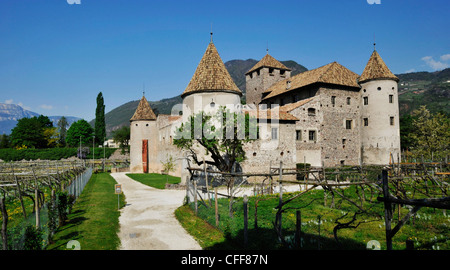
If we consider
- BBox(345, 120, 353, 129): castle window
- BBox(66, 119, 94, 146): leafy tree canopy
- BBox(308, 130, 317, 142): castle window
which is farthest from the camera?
BBox(66, 119, 94, 146): leafy tree canopy

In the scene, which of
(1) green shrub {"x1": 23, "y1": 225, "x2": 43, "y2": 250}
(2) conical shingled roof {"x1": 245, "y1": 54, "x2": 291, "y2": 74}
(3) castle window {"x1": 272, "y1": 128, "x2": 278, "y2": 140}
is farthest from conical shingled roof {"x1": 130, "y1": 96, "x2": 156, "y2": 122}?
(1) green shrub {"x1": 23, "y1": 225, "x2": 43, "y2": 250}

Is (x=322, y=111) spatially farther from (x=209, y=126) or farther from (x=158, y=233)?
(x=158, y=233)

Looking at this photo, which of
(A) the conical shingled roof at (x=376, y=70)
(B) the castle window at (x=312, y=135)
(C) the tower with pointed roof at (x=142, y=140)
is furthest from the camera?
(C) the tower with pointed roof at (x=142, y=140)

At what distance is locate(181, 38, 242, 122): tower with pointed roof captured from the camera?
24547 mm

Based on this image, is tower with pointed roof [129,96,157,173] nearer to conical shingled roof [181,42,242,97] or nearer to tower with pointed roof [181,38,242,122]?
tower with pointed roof [181,38,242,122]

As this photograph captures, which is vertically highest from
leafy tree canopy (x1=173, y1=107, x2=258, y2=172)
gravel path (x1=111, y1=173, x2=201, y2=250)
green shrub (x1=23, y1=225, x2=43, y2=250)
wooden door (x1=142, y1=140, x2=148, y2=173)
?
leafy tree canopy (x1=173, y1=107, x2=258, y2=172)

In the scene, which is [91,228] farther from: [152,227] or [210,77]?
[210,77]

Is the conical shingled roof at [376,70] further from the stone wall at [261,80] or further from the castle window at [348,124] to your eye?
the stone wall at [261,80]

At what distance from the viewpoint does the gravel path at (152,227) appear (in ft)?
32.7

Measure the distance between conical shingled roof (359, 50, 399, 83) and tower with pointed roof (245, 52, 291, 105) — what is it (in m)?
12.0

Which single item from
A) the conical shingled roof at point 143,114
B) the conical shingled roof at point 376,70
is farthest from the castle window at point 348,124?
the conical shingled roof at point 143,114

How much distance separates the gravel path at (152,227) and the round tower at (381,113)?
27.6m

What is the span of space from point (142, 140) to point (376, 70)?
3380 cm

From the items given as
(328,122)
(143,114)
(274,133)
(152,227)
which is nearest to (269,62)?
(328,122)
